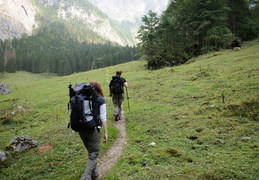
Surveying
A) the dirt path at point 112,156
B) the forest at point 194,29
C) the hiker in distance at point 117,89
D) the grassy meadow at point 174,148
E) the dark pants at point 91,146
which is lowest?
the dirt path at point 112,156

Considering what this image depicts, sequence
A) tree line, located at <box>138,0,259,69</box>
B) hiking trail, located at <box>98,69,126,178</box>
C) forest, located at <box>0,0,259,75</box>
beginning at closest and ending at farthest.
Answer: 1. hiking trail, located at <box>98,69,126,178</box>
2. forest, located at <box>0,0,259,75</box>
3. tree line, located at <box>138,0,259,69</box>

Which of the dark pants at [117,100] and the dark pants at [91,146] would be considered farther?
the dark pants at [117,100]

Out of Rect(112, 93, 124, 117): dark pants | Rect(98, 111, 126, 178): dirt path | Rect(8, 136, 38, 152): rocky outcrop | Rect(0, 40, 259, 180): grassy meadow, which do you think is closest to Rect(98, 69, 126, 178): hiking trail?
Rect(98, 111, 126, 178): dirt path

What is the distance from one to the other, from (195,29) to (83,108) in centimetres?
5560

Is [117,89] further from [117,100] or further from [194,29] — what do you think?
[194,29]

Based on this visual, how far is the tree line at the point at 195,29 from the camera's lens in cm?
4591

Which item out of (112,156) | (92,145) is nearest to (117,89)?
(112,156)

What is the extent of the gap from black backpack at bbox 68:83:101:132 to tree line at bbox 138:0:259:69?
41.9 m

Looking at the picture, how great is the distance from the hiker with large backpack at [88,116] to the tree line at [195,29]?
41.8m

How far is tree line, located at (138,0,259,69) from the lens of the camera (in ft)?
151

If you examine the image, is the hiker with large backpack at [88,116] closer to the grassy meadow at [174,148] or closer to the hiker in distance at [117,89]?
the grassy meadow at [174,148]

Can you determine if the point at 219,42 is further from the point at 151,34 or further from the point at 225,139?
the point at 225,139

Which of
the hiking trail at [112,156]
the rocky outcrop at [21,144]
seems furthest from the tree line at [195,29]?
the rocky outcrop at [21,144]

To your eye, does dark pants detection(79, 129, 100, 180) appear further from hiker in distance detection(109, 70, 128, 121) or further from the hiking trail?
hiker in distance detection(109, 70, 128, 121)
